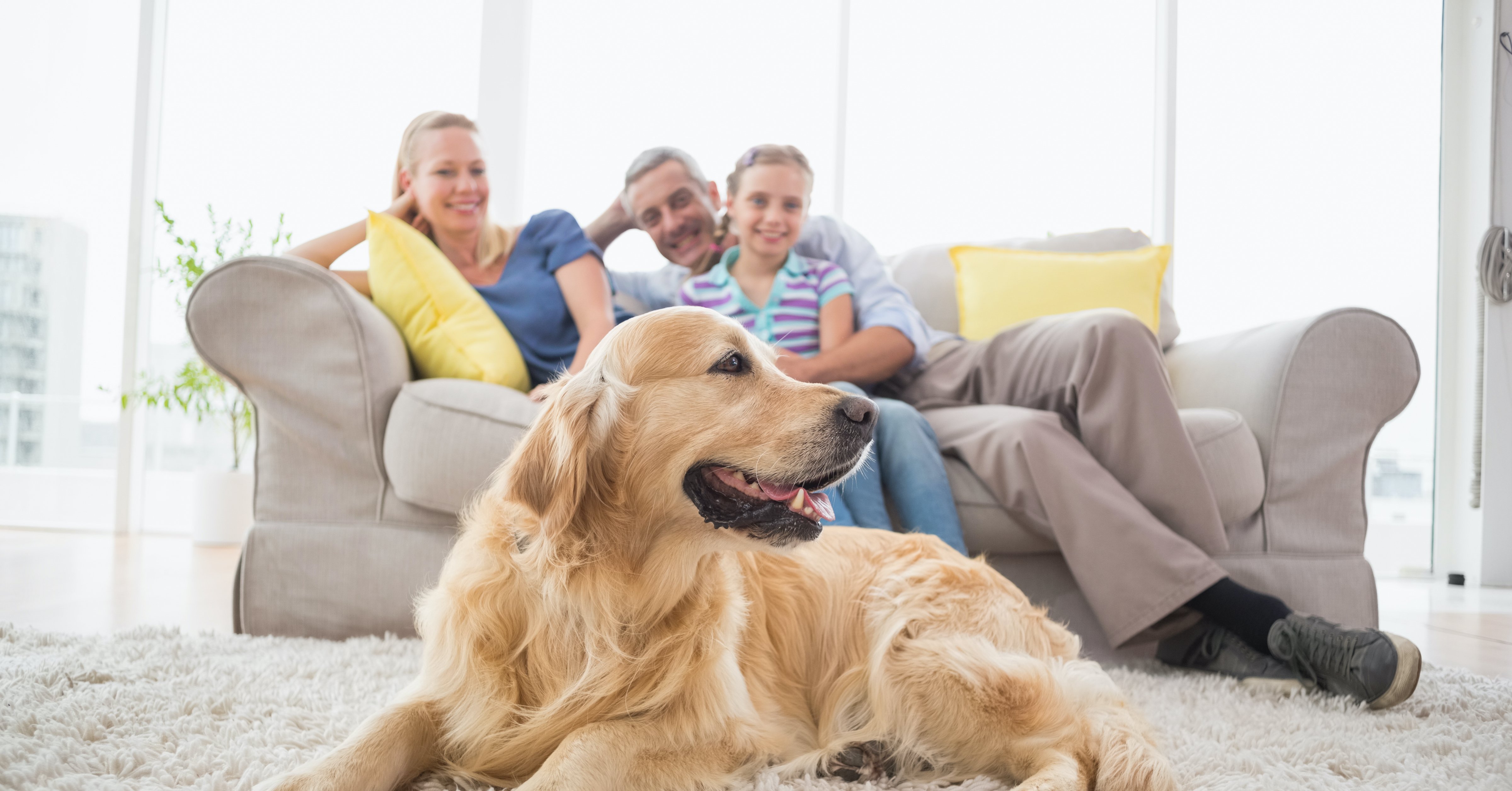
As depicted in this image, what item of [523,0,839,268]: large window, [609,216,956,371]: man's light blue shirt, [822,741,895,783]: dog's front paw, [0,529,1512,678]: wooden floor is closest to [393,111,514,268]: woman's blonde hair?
[609,216,956,371]: man's light blue shirt

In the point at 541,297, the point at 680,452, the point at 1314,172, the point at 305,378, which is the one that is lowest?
the point at 680,452

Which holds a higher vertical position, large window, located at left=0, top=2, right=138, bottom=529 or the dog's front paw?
large window, located at left=0, top=2, right=138, bottom=529

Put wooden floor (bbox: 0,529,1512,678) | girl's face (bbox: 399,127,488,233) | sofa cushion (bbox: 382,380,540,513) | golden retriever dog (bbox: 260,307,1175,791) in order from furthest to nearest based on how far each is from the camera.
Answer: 1. girl's face (bbox: 399,127,488,233)
2. wooden floor (bbox: 0,529,1512,678)
3. sofa cushion (bbox: 382,380,540,513)
4. golden retriever dog (bbox: 260,307,1175,791)

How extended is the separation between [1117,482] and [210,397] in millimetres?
4485

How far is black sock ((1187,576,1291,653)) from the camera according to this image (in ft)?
5.81

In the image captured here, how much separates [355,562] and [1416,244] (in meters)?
A: 5.55

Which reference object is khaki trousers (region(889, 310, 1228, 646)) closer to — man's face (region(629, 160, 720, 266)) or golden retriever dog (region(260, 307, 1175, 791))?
golden retriever dog (region(260, 307, 1175, 791))

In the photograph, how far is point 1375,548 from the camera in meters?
4.56

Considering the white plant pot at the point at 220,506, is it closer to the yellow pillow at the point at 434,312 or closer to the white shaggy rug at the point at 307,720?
the yellow pillow at the point at 434,312

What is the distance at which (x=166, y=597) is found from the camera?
2605mm

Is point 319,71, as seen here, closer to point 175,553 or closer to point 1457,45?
point 175,553

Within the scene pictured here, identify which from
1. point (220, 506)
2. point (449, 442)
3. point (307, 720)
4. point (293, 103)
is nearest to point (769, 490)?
point (307, 720)

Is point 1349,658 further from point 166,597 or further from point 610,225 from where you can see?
point 166,597

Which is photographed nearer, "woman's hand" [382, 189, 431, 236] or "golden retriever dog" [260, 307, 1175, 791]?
"golden retriever dog" [260, 307, 1175, 791]
